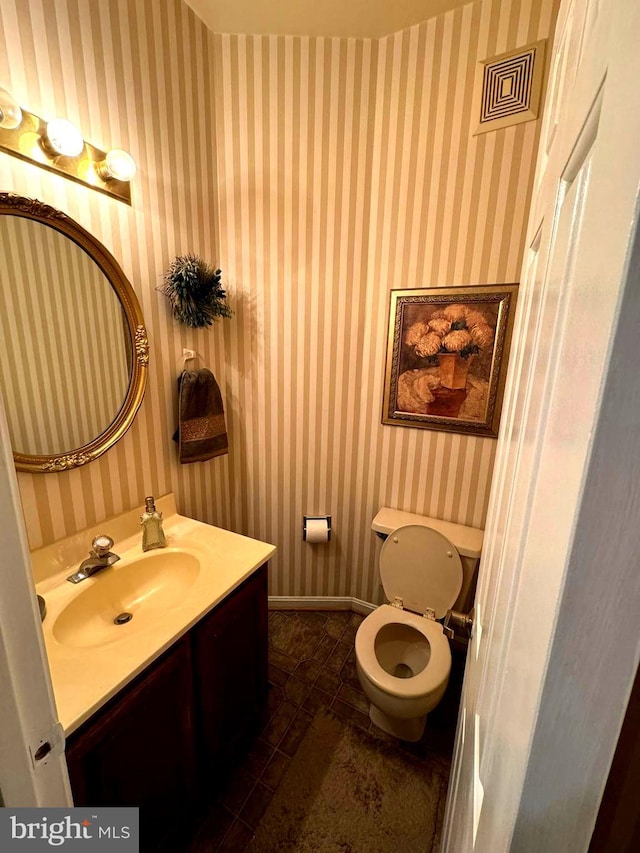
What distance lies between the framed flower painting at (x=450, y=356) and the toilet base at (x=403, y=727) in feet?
4.11

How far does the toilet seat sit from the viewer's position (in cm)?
123

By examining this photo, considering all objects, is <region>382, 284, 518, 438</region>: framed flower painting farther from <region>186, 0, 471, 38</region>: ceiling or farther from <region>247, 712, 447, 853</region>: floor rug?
<region>247, 712, 447, 853</region>: floor rug

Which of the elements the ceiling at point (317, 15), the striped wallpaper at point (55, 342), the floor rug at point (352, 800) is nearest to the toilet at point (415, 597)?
the floor rug at point (352, 800)

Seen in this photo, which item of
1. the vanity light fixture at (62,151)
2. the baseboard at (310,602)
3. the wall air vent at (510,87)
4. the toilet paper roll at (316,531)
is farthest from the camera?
the baseboard at (310,602)

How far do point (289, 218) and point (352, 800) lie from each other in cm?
244

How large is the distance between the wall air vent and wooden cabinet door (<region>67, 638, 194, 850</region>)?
2.21 metres

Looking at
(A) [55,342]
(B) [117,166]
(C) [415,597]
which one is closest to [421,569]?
(C) [415,597]

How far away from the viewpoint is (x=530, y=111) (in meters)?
1.31

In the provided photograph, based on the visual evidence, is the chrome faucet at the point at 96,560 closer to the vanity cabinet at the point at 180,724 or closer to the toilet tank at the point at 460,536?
the vanity cabinet at the point at 180,724

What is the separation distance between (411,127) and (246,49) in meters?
0.82

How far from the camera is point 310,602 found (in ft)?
6.97

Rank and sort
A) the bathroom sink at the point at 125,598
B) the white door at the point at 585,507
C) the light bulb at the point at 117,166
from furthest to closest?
1. the light bulb at the point at 117,166
2. the bathroom sink at the point at 125,598
3. the white door at the point at 585,507

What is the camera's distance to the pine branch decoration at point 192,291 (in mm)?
1407

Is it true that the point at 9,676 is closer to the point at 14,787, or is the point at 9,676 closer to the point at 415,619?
the point at 14,787
